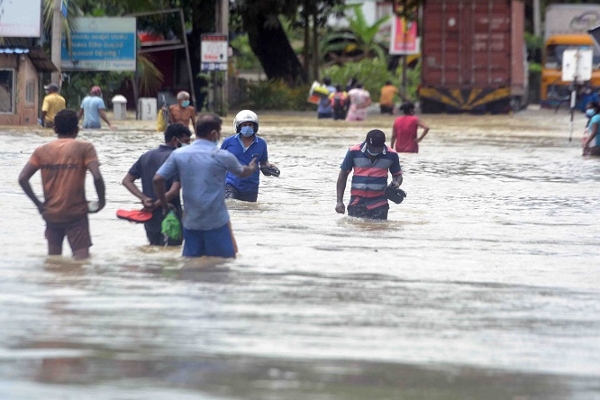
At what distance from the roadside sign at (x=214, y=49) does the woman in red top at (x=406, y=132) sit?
14.8 meters

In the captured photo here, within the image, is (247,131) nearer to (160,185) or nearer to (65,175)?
(160,185)

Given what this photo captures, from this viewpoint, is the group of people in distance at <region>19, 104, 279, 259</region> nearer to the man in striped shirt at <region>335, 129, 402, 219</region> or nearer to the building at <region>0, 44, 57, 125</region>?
the man in striped shirt at <region>335, 129, 402, 219</region>

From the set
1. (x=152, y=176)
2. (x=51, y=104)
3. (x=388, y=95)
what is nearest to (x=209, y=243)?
(x=152, y=176)

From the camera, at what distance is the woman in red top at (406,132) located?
77.9ft

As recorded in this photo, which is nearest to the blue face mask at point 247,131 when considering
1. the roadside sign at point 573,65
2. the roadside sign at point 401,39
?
the roadside sign at point 573,65

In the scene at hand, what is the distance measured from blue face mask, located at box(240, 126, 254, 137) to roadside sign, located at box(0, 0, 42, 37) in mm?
21363

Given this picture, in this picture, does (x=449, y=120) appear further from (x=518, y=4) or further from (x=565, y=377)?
(x=565, y=377)

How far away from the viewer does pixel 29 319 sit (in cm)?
824

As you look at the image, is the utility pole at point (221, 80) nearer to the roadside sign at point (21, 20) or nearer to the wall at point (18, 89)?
the roadside sign at point (21, 20)

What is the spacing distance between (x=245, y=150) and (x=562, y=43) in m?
38.2

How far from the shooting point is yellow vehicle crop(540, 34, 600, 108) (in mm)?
51219

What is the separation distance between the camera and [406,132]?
79.3 ft

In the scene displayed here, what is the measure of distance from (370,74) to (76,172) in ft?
151

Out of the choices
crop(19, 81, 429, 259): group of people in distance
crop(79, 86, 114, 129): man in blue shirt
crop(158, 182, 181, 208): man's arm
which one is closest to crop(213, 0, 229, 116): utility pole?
crop(79, 86, 114, 129): man in blue shirt
